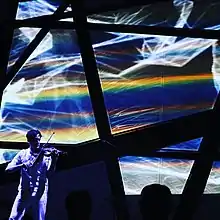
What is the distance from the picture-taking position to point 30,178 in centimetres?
467

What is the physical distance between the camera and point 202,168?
5.91m

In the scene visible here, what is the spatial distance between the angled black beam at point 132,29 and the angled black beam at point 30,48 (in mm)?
61

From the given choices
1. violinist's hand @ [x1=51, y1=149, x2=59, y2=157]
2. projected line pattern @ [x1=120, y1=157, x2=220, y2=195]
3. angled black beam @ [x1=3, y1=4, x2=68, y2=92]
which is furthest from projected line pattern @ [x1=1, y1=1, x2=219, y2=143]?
violinist's hand @ [x1=51, y1=149, x2=59, y2=157]

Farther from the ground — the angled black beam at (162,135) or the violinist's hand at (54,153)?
the angled black beam at (162,135)

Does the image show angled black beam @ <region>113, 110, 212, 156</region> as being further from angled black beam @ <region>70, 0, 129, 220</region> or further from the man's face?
the man's face

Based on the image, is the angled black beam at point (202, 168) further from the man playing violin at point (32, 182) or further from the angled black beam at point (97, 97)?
the man playing violin at point (32, 182)

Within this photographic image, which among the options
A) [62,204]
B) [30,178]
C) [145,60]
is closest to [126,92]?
[145,60]

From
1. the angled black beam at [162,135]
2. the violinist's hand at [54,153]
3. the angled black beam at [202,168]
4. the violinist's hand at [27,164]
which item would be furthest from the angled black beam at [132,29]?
the violinist's hand at [27,164]

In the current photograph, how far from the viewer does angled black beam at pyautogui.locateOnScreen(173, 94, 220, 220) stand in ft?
18.8

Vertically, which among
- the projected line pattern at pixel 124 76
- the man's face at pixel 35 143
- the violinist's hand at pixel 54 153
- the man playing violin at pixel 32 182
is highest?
the projected line pattern at pixel 124 76

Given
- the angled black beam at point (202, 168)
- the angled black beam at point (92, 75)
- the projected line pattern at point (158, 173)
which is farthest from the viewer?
the angled black beam at point (92, 75)

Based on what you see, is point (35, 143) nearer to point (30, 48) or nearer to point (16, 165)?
point (16, 165)

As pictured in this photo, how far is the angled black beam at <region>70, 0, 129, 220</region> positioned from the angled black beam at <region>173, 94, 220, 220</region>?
0.60 meters

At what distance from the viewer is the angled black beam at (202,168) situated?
5.74m
